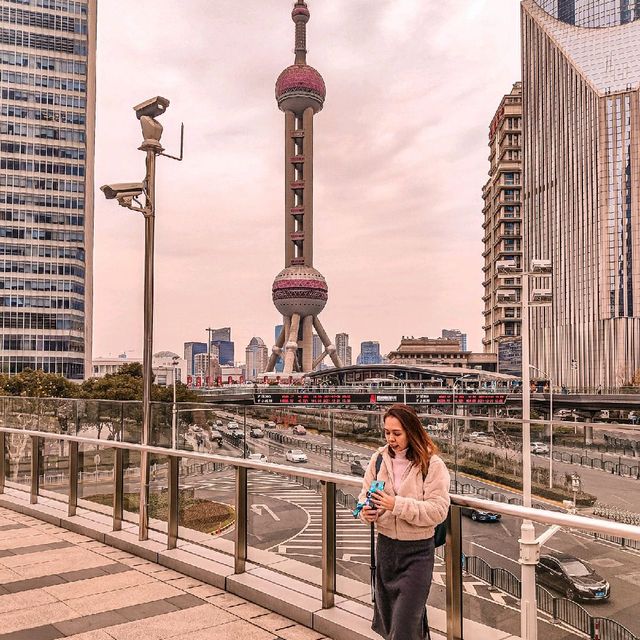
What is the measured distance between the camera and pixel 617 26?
122 meters

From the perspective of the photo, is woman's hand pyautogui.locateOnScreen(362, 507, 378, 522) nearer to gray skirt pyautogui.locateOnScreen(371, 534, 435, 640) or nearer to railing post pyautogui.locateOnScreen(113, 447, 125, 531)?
gray skirt pyautogui.locateOnScreen(371, 534, 435, 640)

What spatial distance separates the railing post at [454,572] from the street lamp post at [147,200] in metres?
4.92

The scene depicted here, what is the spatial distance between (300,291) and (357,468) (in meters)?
148

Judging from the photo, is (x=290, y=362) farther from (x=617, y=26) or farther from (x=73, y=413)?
(x=73, y=413)

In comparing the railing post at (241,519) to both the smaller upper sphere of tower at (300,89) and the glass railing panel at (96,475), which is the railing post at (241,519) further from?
the smaller upper sphere of tower at (300,89)

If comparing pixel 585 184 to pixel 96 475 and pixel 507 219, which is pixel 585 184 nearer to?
pixel 507 219

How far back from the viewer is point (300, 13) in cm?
17312

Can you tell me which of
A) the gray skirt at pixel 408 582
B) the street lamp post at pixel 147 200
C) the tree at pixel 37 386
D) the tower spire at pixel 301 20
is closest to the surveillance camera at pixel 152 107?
the street lamp post at pixel 147 200

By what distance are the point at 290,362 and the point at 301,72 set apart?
2565 inches

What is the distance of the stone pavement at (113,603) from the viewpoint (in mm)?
5625

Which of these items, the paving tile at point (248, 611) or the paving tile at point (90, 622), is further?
the paving tile at point (248, 611)

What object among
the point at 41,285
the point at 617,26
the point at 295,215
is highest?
the point at 617,26

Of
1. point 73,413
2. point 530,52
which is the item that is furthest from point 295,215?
point 73,413

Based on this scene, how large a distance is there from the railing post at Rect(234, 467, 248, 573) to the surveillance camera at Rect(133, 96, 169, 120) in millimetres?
5287
